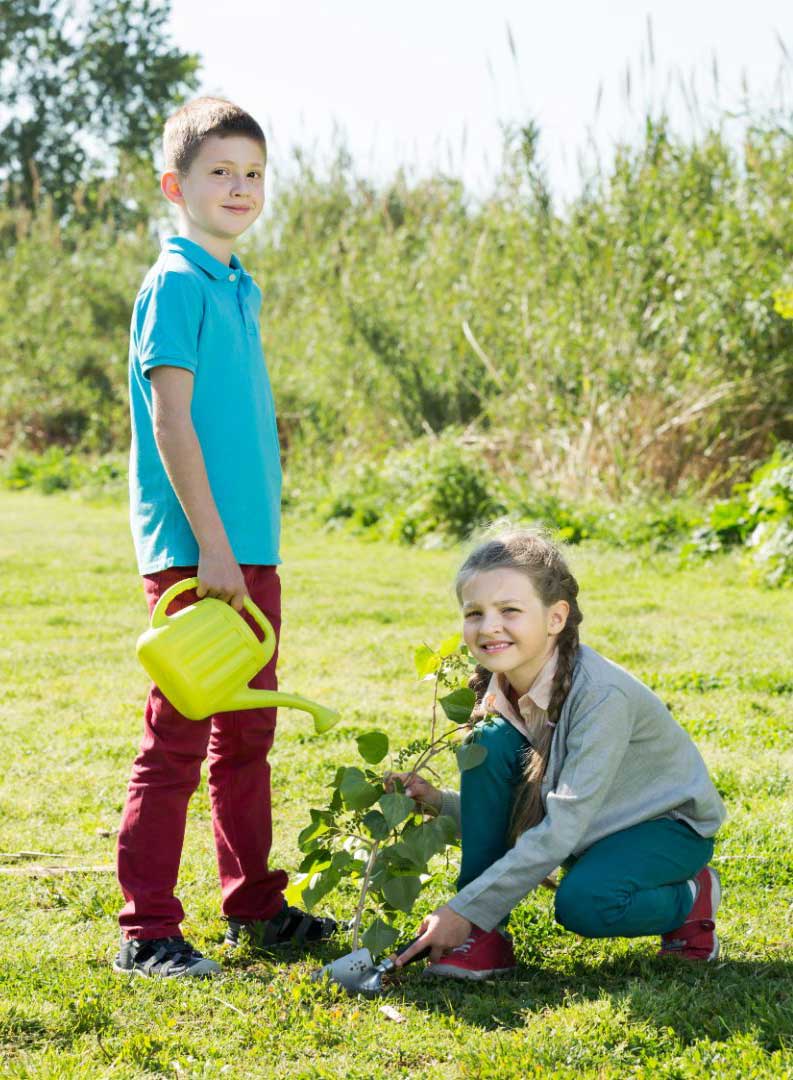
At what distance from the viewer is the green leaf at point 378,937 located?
2389 millimetres

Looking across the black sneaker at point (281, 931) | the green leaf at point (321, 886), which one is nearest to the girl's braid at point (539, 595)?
the green leaf at point (321, 886)

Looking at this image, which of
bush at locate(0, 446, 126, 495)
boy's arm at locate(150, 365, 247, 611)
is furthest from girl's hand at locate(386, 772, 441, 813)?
bush at locate(0, 446, 126, 495)

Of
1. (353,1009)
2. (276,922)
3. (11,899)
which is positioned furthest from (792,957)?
(11,899)

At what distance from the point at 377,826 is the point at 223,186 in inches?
49.7

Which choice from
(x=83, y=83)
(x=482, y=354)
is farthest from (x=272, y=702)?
(x=83, y=83)

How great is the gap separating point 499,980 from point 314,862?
1.38 ft

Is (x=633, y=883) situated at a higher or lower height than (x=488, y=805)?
lower

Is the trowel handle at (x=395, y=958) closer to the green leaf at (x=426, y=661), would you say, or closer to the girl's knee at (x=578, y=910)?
the girl's knee at (x=578, y=910)

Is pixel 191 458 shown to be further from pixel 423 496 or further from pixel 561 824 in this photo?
pixel 423 496

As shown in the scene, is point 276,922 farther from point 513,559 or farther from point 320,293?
point 320,293

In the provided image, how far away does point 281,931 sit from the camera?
265 centimetres

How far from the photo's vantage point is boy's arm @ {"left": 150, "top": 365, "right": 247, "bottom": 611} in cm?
240

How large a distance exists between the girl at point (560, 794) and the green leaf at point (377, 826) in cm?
15

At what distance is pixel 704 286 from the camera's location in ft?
25.3
